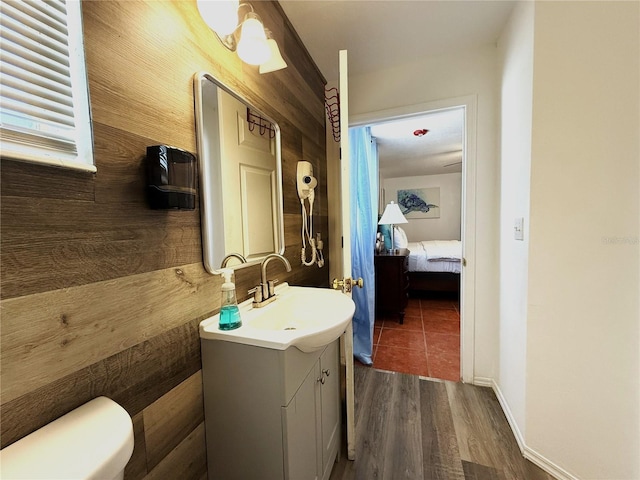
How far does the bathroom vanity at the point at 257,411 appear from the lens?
785 millimetres

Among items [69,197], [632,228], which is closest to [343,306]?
[69,197]

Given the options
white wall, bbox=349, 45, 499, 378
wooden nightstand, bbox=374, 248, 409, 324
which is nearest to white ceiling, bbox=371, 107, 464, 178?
white wall, bbox=349, 45, 499, 378

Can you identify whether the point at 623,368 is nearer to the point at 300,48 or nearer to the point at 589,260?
the point at 589,260

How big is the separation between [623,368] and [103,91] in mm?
2035

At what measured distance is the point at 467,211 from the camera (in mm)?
1837

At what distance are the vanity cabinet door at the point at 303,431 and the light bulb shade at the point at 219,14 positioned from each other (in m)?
1.28

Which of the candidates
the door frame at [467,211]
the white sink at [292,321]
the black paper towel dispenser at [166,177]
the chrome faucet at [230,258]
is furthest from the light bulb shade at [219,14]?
the door frame at [467,211]

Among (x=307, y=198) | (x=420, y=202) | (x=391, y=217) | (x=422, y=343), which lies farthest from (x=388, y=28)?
(x=420, y=202)

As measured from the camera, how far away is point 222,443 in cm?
87

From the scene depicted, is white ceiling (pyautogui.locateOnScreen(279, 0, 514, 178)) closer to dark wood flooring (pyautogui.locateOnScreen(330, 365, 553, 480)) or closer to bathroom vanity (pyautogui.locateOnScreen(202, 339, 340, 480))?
bathroom vanity (pyautogui.locateOnScreen(202, 339, 340, 480))

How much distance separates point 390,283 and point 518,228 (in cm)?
170

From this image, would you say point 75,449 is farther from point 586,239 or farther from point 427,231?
point 427,231

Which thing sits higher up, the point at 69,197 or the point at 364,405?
the point at 69,197

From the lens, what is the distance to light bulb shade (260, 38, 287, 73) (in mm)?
1132
